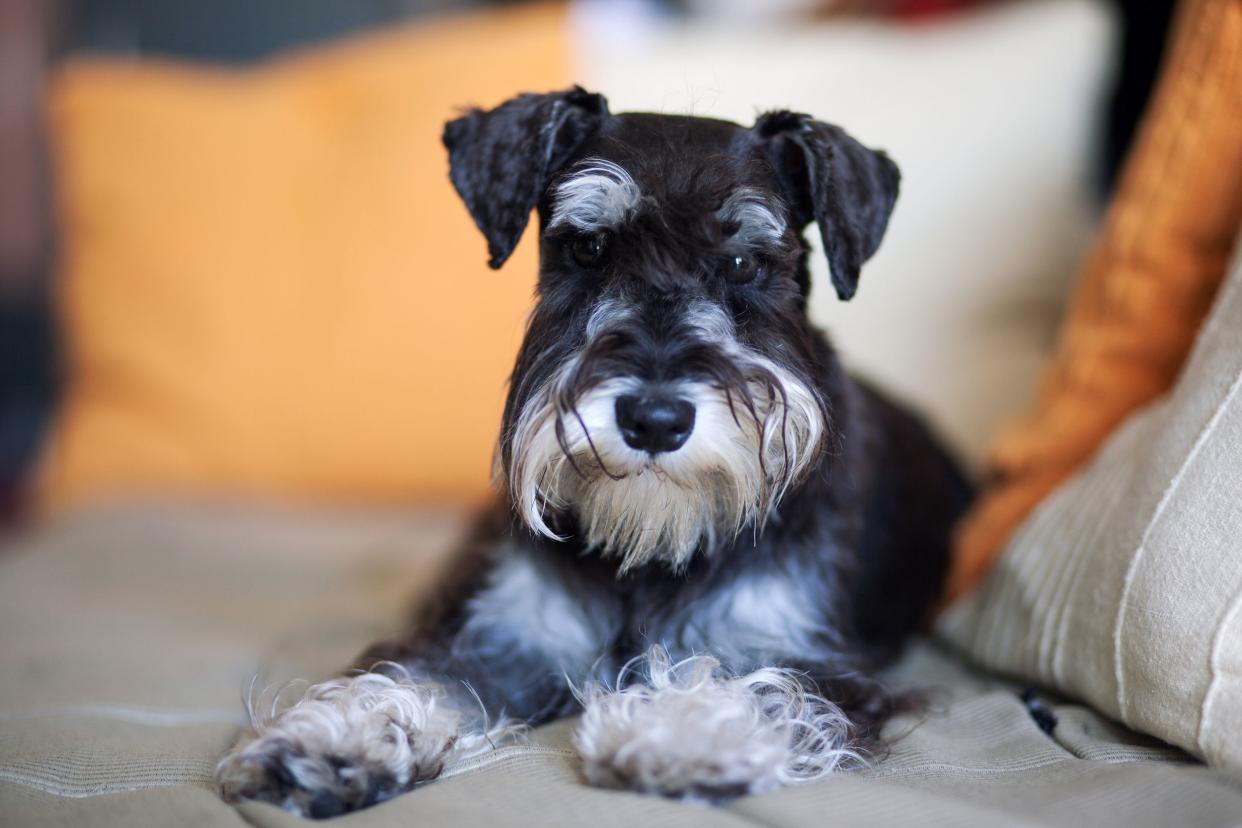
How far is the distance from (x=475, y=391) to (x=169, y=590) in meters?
1.15

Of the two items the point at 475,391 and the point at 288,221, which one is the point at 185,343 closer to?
the point at 288,221

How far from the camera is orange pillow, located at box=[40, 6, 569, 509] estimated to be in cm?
379

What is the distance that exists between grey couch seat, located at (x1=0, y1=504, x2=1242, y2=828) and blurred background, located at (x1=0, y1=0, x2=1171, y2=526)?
0.36 meters

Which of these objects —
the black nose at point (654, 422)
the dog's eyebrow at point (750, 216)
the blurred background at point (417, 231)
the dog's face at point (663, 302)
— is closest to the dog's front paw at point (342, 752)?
the dog's face at point (663, 302)

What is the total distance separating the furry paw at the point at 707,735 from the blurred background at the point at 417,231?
178 cm

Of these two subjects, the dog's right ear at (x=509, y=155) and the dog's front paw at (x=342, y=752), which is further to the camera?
the dog's right ear at (x=509, y=155)

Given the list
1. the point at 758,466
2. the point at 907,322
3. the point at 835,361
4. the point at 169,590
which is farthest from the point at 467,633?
the point at 907,322

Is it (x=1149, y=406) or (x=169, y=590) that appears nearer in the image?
(x=1149, y=406)

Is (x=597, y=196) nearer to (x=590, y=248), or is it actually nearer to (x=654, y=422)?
(x=590, y=248)

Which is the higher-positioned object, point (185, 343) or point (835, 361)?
point (835, 361)

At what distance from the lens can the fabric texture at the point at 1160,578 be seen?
6.06 ft

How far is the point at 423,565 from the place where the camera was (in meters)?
3.48

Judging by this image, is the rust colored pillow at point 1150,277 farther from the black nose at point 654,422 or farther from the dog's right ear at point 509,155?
the dog's right ear at point 509,155

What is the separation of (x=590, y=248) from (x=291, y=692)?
1087mm
